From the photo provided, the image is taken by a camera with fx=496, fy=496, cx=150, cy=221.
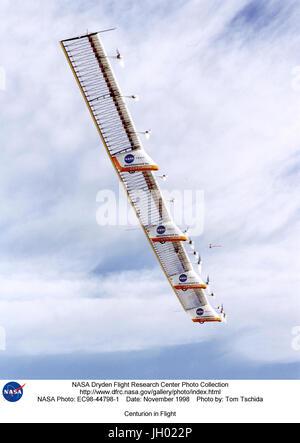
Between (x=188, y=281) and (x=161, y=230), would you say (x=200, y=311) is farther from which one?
(x=161, y=230)

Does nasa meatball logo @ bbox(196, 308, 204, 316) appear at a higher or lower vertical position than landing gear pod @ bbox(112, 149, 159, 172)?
lower

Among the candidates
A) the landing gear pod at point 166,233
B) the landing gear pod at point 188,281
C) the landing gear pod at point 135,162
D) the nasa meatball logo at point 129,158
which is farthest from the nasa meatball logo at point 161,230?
the nasa meatball logo at point 129,158

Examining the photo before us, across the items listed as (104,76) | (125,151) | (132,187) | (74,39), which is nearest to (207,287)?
(132,187)

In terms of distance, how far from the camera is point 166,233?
8506 centimetres

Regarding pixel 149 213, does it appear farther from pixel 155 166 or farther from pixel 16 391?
pixel 16 391

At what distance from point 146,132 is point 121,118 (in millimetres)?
4158

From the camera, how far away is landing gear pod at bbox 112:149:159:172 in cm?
7519

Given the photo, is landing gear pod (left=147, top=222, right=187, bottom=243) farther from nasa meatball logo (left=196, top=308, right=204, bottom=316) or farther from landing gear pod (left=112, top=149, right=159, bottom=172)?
nasa meatball logo (left=196, top=308, right=204, bottom=316)

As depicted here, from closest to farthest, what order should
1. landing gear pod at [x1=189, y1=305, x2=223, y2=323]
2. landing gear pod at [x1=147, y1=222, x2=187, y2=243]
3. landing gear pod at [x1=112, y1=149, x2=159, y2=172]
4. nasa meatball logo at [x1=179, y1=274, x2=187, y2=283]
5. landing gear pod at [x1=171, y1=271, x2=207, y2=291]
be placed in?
landing gear pod at [x1=112, y1=149, x2=159, y2=172] < landing gear pod at [x1=147, y1=222, x2=187, y2=243] < landing gear pod at [x1=171, y1=271, x2=207, y2=291] < nasa meatball logo at [x1=179, y1=274, x2=187, y2=283] < landing gear pod at [x1=189, y1=305, x2=223, y2=323]

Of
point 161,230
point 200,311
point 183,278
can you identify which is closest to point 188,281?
point 183,278

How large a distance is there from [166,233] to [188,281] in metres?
13.7

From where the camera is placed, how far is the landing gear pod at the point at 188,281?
307ft

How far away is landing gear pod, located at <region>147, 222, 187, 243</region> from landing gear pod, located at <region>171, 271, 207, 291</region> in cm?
1196

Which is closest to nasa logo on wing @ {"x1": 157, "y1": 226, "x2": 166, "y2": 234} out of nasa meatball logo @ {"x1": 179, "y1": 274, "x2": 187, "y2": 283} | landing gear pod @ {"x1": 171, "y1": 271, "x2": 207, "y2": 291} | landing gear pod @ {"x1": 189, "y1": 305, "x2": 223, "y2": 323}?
landing gear pod @ {"x1": 171, "y1": 271, "x2": 207, "y2": 291}
